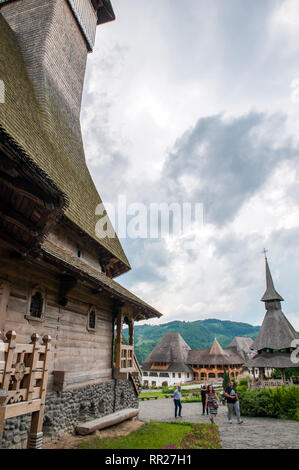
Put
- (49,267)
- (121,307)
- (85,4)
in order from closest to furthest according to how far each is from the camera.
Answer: (49,267) → (121,307) → (85,4)

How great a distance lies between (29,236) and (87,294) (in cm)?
492

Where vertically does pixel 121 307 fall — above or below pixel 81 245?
below

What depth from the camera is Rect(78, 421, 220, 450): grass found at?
758 centimetres

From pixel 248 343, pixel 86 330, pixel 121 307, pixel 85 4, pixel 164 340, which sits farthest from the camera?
pixel 248 343

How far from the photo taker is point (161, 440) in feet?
27.4

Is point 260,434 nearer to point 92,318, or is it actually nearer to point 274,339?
point 92,318

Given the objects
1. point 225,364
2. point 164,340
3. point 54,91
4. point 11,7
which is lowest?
point 225,364

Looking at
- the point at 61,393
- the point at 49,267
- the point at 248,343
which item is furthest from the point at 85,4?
the point at 248,343

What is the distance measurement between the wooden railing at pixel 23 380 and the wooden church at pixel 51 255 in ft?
0.05

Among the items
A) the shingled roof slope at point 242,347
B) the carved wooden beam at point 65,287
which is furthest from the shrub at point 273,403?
the shingled roof slope at point 242,347

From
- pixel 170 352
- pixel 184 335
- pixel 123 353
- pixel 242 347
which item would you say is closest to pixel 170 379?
pixel 170 352

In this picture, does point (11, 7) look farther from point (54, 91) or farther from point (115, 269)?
point (115, 269)

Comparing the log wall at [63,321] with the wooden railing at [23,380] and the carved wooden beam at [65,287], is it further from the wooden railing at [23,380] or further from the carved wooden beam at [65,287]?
the wooden railing at [23,380]

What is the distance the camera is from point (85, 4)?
17.4m
